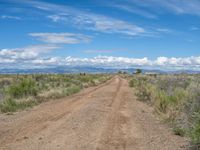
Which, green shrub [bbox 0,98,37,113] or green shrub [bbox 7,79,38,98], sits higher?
green shrub [bbox 7,79,38,98]

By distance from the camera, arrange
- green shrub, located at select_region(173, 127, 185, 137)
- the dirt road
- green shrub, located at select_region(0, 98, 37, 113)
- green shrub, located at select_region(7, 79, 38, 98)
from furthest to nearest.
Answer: green shrub, located at select_region(7, 79, 38, 98), green shrub, located at select_region(0, 98, 37, 113), green shrub, located at select_region(173, 127, 185, 137), the dirt road

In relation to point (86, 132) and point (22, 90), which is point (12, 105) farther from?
point (86, 132)

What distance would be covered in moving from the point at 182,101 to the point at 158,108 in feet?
9.28

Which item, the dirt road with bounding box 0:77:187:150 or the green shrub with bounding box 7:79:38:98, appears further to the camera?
the green shrub with bounding box 7:79:38:98

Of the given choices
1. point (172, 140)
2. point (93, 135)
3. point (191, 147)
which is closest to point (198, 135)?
point (191, 147)

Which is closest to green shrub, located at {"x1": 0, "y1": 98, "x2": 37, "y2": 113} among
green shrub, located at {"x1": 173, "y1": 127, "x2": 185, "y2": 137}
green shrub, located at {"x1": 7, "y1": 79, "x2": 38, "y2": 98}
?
green shrub, located at {"x1": 7, "y1": 79, "x2": 38, "y2": 98}

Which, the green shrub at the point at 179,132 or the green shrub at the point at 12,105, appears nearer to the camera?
the green shrub at the point at 179,132

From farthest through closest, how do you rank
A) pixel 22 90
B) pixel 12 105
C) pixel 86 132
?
pixel 22 90 < pixel 12 105 < pixel 86 132

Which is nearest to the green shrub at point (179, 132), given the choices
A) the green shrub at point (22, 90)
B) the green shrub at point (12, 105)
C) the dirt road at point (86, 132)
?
the dirt road at point (86, 132)

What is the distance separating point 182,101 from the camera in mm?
16625

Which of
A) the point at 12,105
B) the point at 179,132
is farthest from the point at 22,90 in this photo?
the point at 179,132

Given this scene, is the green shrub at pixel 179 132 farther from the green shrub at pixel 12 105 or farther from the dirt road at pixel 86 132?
the green shrub at pixel 12 105

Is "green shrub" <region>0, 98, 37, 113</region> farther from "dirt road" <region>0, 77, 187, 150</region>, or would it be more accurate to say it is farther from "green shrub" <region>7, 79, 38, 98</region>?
"green shrub" <region>7, 79, 38, 98</region>

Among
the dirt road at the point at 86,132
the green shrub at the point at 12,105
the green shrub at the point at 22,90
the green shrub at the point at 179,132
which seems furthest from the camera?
the green shrub at the point at 22,90
